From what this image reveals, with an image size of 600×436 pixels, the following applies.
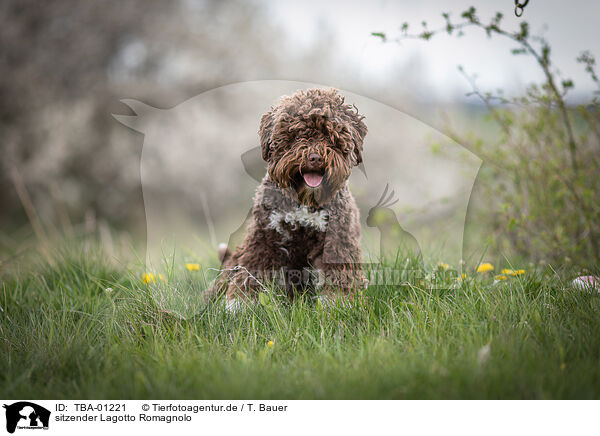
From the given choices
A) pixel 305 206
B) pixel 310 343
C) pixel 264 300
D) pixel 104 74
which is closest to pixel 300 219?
pixel 305 206

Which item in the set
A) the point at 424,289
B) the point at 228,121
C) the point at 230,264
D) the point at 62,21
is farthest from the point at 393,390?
the point at 62,21

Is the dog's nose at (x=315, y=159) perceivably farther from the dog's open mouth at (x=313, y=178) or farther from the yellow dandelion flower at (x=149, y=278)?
the yellow dandelion flower at (x=149, y=278)

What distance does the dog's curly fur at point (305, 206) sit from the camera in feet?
9.93

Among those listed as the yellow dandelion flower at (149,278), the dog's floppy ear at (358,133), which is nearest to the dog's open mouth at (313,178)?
the dog's floppy ear at (358,133)

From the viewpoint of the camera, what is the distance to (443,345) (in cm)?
270

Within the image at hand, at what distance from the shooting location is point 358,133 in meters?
3.24

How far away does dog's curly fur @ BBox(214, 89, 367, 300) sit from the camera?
3027 millimetres

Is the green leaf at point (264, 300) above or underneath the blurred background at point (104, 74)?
underneath

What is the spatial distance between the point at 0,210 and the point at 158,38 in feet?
17.3

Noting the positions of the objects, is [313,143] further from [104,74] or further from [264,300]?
[104,74]

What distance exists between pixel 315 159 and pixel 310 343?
4.07 ft

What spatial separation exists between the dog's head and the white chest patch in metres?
0.08
